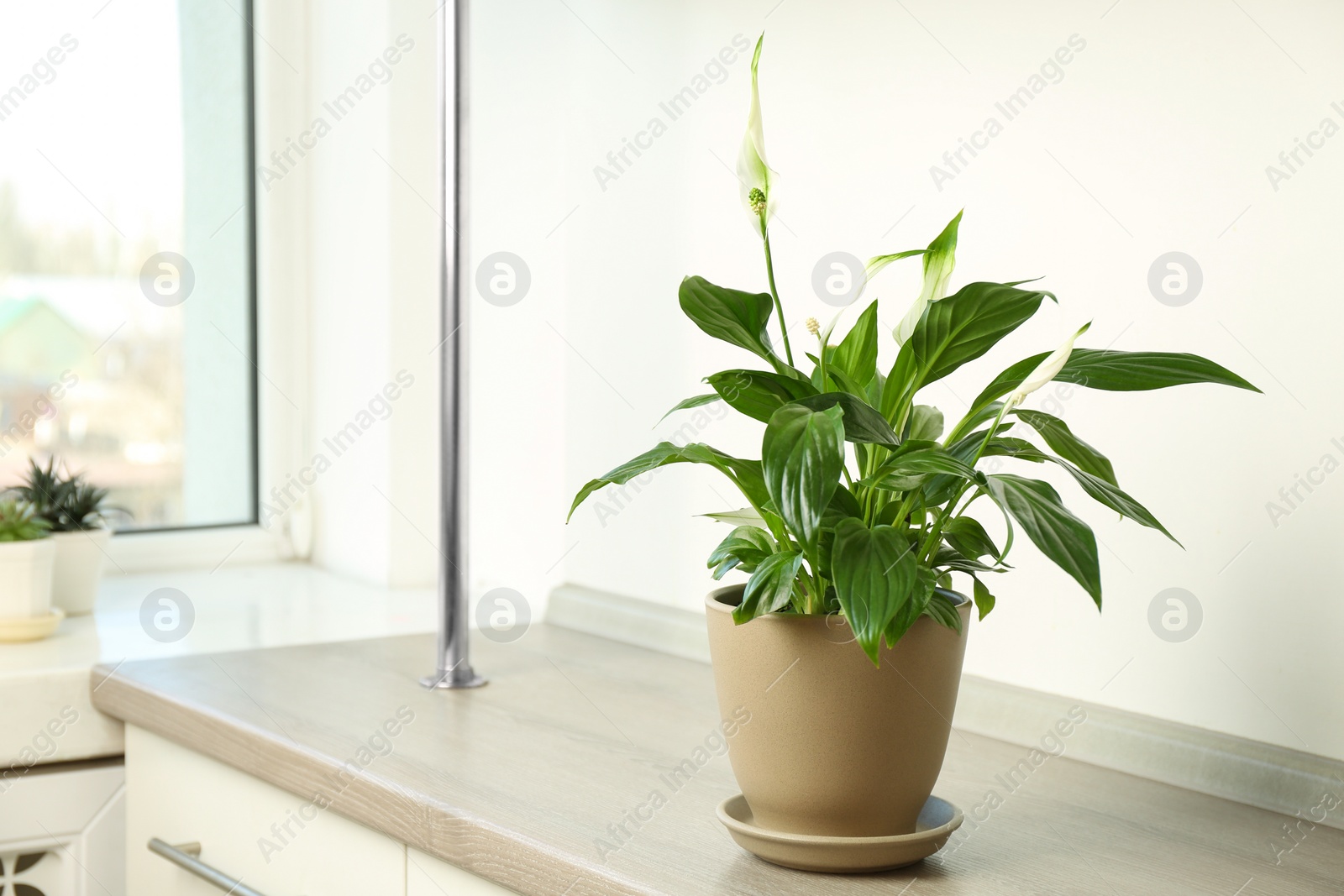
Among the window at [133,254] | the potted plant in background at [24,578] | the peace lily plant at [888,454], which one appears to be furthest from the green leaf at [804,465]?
the window at [133,254]

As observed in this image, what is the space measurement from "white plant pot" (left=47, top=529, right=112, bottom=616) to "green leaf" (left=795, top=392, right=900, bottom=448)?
1.12 meters

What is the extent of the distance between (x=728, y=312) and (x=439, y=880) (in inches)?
17.3

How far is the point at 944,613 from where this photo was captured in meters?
0.65

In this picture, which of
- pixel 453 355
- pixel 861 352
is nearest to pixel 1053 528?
pixel 861 352

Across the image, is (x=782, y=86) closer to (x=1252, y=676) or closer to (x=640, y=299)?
(x=640, y=299)

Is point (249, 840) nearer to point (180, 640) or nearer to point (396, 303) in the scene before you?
point (180, 640)

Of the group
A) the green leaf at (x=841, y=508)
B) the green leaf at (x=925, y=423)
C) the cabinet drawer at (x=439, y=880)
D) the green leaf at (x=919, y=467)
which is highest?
the green leaf at (x=925, y=423)

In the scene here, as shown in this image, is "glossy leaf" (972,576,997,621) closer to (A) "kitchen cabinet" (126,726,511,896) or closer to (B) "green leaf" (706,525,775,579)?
(B) "green leaf" (706,525,775,579)

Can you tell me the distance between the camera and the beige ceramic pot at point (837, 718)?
2.10ft

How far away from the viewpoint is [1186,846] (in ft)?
2.42

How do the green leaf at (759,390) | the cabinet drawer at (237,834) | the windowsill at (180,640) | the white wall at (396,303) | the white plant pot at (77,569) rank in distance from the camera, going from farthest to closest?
1. the white wall at (396,303)
2. the white plant pot at (77,569)
3. the windowsill at (180,640)
4. the cabinet drawer at (237,834)
5. the green leaf at (759,390)

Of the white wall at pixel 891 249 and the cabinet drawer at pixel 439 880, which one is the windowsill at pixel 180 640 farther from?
the cabinet drawer at pixel 439 880

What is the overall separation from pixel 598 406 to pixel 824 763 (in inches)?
33.6

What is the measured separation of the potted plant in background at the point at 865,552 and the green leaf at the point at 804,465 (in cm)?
1
